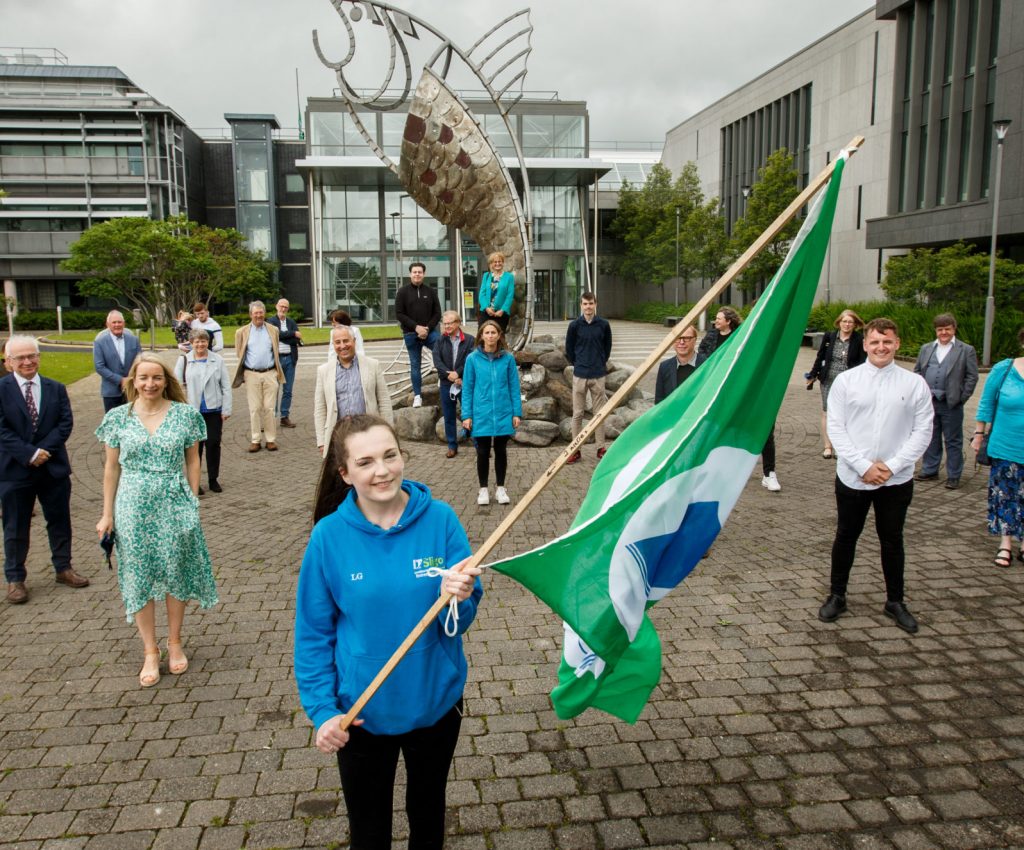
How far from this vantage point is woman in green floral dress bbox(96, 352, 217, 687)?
4.74m

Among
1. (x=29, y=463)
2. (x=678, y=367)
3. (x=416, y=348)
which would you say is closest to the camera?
(x=29, y=463)

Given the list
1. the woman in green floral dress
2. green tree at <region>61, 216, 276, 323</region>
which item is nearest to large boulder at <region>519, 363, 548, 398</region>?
the woman in green floral dress

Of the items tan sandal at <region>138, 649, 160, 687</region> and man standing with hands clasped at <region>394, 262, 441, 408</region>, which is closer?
tan sandal at <region>138, 649, 160, 687</region>

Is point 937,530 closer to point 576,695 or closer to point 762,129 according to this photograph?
point 576,695

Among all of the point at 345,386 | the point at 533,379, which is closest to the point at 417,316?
the point at 533,379

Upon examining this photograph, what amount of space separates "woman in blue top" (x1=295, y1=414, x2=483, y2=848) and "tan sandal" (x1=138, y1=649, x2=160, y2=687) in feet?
8.34

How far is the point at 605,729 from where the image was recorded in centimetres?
418

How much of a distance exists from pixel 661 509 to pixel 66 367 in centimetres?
2132

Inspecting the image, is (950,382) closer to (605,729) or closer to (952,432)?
(952,432)

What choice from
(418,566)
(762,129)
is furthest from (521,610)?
(762,129)

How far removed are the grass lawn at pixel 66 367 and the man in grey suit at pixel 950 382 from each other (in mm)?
16915

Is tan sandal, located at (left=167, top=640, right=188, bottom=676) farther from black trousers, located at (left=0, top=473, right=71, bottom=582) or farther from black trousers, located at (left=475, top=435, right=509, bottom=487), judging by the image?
black trousers, located at (left=475, top=435, right=509, bottom=487)

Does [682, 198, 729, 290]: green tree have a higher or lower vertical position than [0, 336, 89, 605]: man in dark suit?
higher

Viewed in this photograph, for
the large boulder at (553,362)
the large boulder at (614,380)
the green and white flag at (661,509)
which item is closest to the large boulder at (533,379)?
the large boulder at (553,362)
